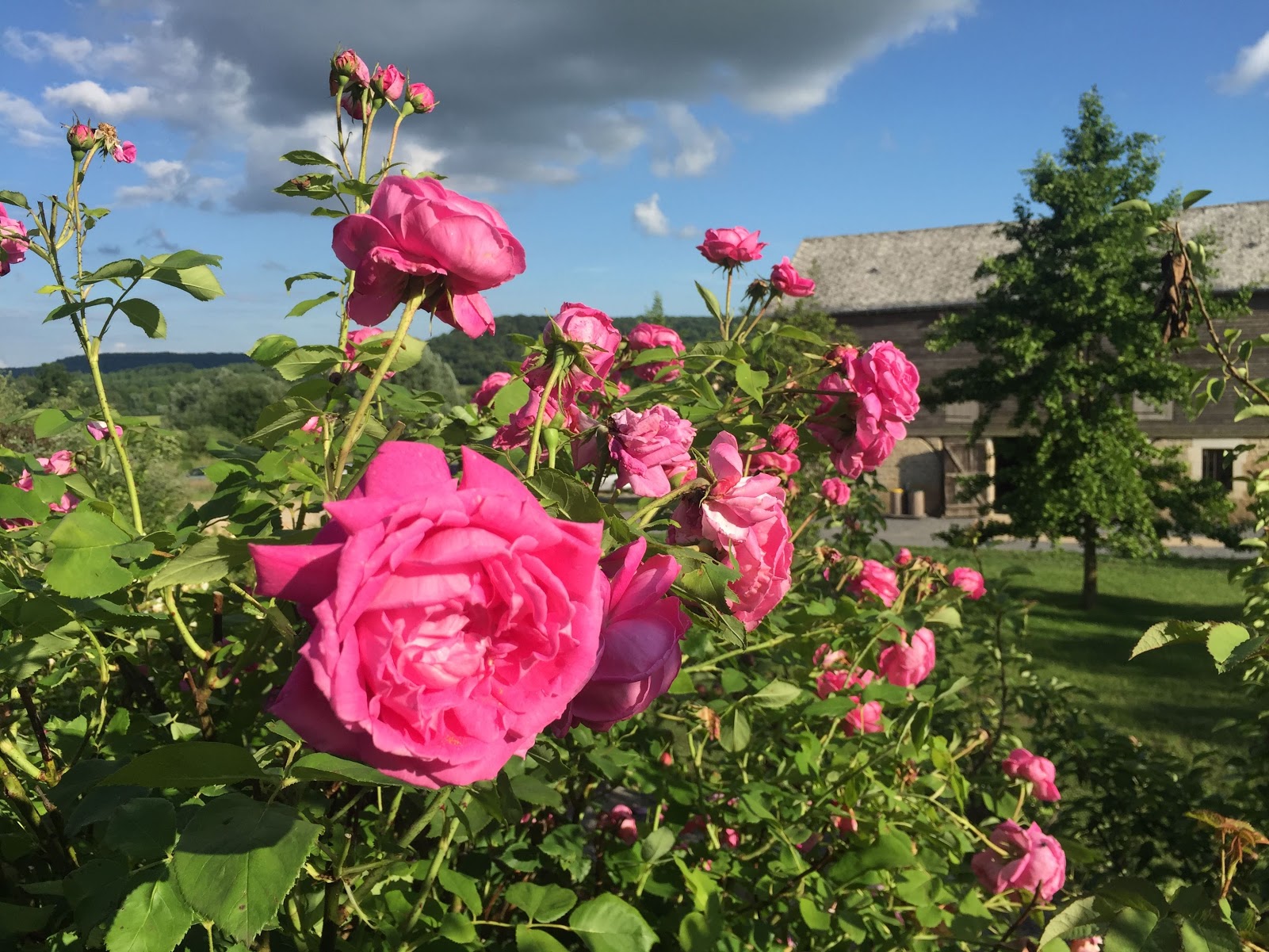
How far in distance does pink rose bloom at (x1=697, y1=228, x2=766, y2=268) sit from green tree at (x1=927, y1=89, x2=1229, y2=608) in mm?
11817

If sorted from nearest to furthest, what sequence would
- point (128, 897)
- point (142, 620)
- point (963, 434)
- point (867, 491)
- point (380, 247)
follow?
1. point (128, 897)
2. point (380, 247)
3. point (142, 620)
4. point (867, 491)
5. point (963, 434)

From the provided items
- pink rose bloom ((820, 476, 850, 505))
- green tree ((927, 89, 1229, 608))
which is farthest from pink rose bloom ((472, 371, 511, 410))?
green tree ((927, 89, 1229, 608))

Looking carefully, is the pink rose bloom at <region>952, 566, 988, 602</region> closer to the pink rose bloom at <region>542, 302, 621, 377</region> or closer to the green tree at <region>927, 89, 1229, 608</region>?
the pink rose bloom at <region>542, 302, 621, 377</region>

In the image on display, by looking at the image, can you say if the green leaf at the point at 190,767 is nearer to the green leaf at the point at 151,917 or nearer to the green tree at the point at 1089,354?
the green leaf at the point at 151,917

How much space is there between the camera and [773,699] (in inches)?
67.3

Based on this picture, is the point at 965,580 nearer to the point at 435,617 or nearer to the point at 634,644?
the point at 634,644

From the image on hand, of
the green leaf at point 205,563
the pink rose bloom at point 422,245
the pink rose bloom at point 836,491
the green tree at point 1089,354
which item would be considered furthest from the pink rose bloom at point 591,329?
the green tree at point 1089,354

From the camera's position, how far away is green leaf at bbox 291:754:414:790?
0.66m

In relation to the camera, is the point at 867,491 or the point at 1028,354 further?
the point at 1028,354

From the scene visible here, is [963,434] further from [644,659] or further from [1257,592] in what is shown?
[644,659]

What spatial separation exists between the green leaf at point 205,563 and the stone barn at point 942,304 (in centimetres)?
2251

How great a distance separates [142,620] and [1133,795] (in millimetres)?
3816

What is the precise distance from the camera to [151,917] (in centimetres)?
80

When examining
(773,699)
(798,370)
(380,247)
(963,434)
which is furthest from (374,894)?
(963,434)
